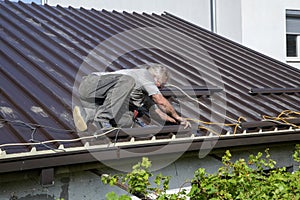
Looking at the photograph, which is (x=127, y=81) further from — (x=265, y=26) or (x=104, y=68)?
(x=265, y=26)

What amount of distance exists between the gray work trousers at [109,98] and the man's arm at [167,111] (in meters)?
0.36

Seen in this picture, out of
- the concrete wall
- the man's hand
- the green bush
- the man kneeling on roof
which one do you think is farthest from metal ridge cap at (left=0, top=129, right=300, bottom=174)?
the green bush

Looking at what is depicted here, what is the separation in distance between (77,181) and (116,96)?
42.9 inches

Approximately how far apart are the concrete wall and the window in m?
7.73

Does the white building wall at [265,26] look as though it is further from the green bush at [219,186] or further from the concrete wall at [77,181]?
the green bush at [219,186]

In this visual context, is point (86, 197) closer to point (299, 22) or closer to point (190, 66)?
point (190, 66)

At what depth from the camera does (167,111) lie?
6812mm

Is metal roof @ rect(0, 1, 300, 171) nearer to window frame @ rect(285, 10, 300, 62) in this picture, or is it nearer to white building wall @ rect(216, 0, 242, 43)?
white building wall @ rect(216, 0, 242, 43)

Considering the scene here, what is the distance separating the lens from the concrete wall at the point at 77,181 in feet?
Answer: 17.6

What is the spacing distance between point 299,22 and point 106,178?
11.2 meters

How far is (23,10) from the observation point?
10250 mm

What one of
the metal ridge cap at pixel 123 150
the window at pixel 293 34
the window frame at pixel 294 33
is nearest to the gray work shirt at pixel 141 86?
the metal ridge cap at pixel 123 150

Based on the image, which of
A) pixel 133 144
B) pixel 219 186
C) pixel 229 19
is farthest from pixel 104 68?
pixel 229 19

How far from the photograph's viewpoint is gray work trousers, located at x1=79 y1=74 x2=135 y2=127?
6.32 meters
